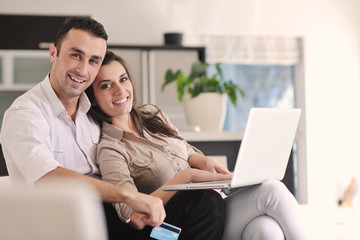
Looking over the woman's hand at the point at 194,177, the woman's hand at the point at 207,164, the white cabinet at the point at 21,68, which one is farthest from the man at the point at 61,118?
the white cabinet at the point at 21,68

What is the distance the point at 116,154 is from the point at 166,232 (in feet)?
1.23

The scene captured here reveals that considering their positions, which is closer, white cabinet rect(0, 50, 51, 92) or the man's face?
the man's face

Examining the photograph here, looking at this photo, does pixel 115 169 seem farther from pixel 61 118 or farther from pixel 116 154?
pixel 61 118

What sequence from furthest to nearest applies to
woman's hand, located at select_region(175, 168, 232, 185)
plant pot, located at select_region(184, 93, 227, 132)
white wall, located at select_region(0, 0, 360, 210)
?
white wall, located at select_region(0, 0, 360, 210)
plant pot, located at select_region(184, 93, 227, 132)
woman's hand, located at select_region(175, 168, 232, 185)

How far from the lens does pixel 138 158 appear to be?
1.78 metres

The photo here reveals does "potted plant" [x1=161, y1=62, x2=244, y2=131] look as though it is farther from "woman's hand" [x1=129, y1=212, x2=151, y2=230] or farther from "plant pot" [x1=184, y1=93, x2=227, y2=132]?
"woman's hand" [x1=129, y1=212, x2=151, y2=230]

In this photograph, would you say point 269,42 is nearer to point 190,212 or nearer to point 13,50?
point 13,50

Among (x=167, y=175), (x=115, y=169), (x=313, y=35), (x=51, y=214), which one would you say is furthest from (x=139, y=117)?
(x=313, y=35)

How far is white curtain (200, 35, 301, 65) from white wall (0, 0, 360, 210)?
3.6 inches

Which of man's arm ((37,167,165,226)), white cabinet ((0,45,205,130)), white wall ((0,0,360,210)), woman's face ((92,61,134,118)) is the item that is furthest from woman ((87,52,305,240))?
white wall ((0,0,360,210))

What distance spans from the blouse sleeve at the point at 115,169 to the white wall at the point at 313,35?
424cm

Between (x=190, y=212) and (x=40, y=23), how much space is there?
445 cm

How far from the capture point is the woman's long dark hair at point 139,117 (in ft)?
6.25

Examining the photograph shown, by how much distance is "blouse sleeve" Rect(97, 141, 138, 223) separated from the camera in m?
1.50
